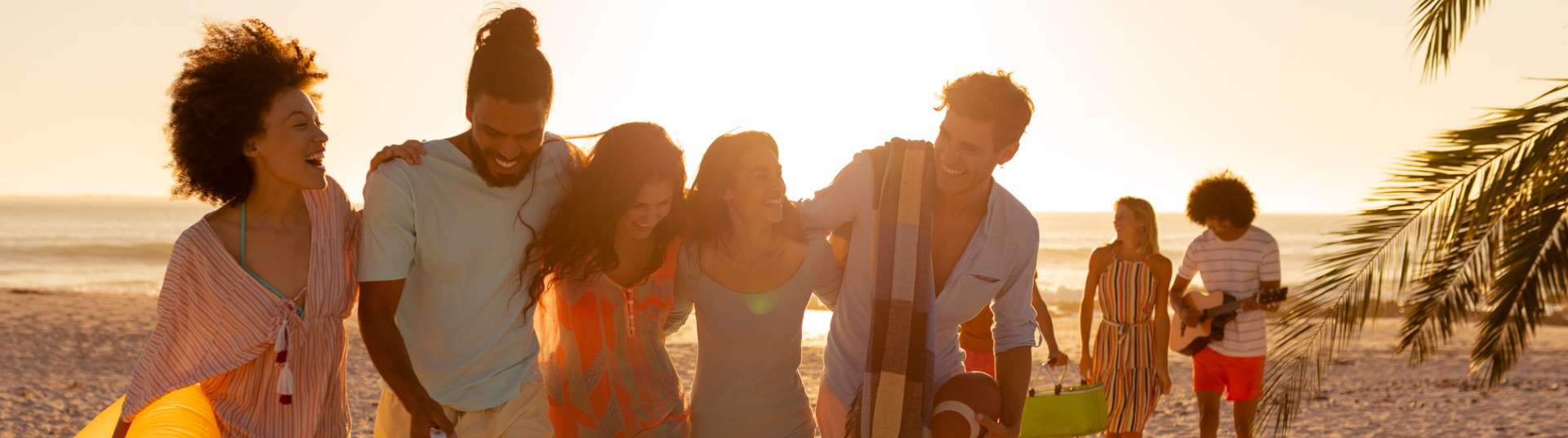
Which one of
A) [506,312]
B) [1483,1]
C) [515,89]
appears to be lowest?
[506,312]

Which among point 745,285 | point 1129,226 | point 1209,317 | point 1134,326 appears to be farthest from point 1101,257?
point 745,285

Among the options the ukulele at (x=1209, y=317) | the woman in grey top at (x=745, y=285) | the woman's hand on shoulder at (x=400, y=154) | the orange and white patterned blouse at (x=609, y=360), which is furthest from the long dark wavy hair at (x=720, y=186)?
the ukulele at (x=1209, y=317)

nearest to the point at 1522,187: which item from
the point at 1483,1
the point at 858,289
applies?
the point at 1483,1

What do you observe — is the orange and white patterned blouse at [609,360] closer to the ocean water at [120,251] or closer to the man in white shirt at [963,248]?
the man in white shirt at [963,248]

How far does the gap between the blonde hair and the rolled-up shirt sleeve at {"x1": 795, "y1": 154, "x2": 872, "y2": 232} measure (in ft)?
12.8

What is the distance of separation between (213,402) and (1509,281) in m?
5.20

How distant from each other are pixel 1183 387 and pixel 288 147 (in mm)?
12311

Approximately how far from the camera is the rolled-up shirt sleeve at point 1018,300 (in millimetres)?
4157

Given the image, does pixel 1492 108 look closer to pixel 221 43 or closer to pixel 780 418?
pixel 780 418

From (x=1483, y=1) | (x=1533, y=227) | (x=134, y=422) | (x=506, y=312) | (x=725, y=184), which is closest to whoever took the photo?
(x=134, y=422)

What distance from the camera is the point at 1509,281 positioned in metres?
5.40

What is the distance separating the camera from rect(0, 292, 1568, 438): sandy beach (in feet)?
34.4

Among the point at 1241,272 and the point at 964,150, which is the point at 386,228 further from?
the point at 1241,272

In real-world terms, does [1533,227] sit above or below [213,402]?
above
